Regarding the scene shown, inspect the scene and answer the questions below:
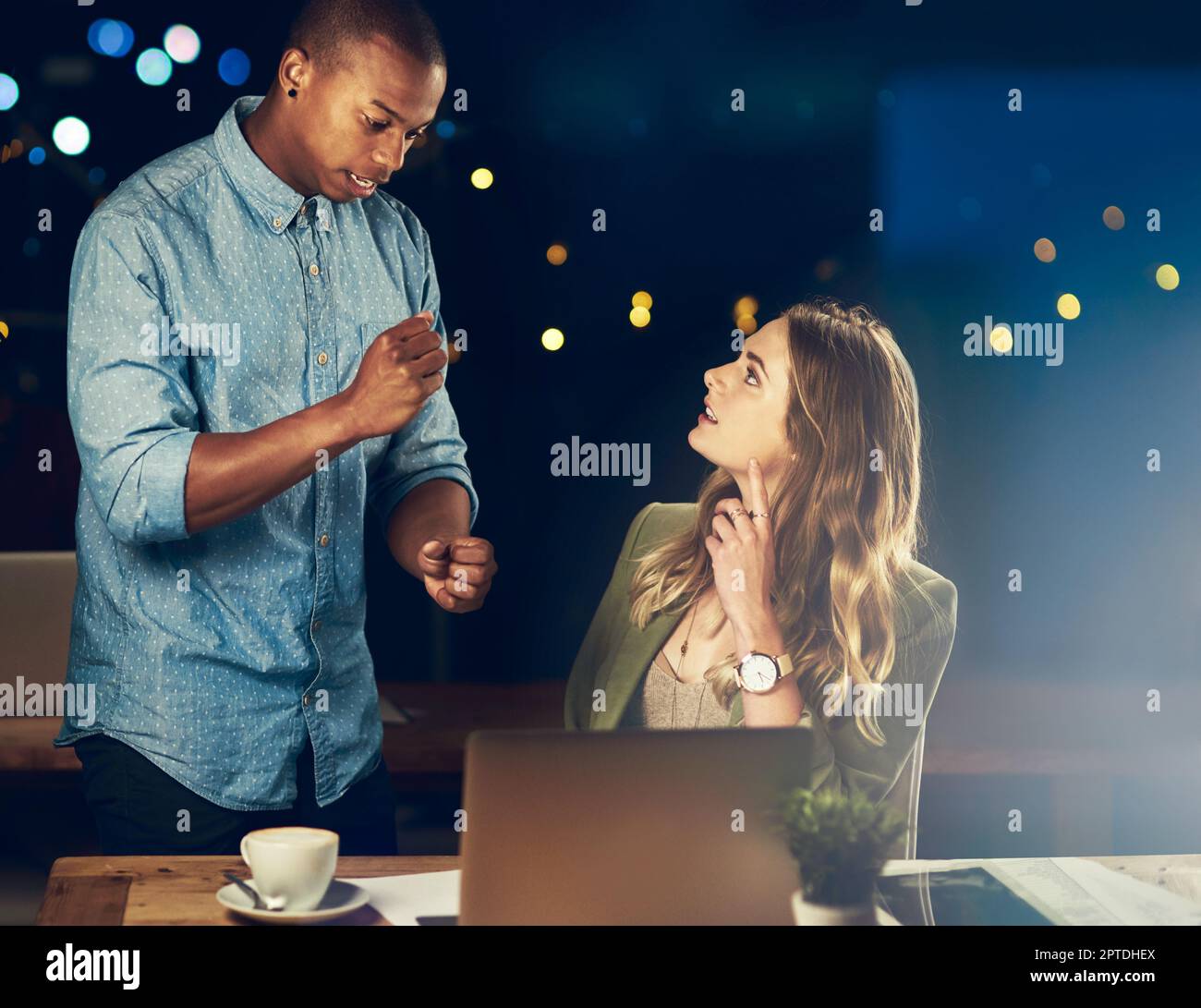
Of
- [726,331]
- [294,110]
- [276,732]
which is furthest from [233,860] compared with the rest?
A: [726,331]

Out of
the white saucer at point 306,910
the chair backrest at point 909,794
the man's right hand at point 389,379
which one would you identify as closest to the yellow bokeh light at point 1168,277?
the chair backrest at point 909,794

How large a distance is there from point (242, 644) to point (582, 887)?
94 cm

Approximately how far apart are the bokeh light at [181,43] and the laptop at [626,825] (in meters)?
1.84

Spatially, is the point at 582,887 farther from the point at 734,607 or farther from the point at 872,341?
the point at 872,341

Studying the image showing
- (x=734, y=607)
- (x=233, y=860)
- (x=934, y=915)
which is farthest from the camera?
(x=734, y=607)

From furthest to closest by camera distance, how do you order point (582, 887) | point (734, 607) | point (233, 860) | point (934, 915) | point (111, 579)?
point (734, 607) → point (111, 579) → point (233, 860) → point (934, 915) → point (582, 887)

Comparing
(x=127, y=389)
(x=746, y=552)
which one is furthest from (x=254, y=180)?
(x=746, y=552)

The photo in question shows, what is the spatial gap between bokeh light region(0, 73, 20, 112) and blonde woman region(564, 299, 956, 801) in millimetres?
1539

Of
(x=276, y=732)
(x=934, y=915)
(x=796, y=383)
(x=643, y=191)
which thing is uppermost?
(x=643, y=191)

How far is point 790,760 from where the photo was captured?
1610 millimetres

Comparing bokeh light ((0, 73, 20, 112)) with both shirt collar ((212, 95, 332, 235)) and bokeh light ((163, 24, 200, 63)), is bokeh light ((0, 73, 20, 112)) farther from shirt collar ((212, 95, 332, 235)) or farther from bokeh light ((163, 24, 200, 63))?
shirt collar ((212, 95, 332, 235))

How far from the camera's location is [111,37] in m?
2.82

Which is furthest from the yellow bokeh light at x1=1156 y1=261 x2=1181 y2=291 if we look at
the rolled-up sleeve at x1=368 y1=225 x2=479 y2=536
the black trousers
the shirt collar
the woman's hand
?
the black trousers

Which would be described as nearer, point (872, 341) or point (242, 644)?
point (242, 644)
